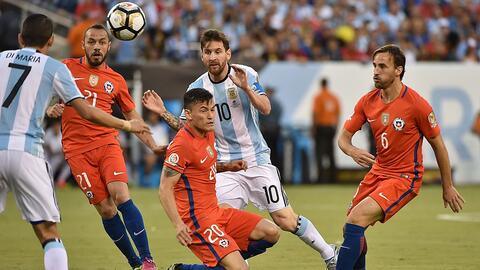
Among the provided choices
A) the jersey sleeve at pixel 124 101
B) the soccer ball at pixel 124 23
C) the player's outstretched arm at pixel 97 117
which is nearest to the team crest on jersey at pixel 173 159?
the player's outstretched arm at pixel 97 117

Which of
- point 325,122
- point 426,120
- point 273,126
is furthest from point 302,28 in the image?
point 426,120

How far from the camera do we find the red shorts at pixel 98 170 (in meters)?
10.1

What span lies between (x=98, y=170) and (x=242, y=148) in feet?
5.10

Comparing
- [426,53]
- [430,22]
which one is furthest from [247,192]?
[430,22]

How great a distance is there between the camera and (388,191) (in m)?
9.00

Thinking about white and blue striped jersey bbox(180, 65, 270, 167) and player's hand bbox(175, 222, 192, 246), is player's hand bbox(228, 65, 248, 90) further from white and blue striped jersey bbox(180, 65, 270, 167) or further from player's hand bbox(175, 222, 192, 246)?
player's hand bbox(175, 222, 192, 246)

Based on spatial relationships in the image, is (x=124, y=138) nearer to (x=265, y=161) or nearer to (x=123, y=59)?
(x=123, y=59)

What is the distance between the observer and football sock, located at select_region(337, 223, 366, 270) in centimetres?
879

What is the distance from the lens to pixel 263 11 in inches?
1012

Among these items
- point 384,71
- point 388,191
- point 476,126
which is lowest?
point 476,126

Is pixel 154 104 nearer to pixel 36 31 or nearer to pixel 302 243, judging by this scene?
pixel 36 31

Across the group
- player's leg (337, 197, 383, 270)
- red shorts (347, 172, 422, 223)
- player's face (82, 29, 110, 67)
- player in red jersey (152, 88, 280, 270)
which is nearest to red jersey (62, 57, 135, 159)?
player's face (82, 29, 110, 67)

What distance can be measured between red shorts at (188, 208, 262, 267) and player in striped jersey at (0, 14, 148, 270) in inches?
44.3

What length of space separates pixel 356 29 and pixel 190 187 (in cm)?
1733
